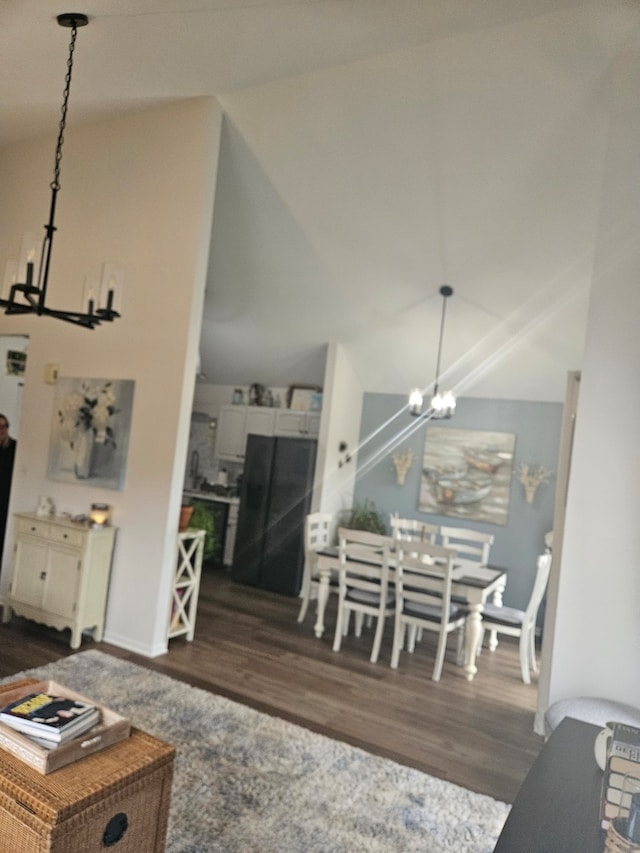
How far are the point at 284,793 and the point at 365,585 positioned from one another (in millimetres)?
1972

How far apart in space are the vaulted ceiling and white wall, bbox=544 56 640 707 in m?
0.26

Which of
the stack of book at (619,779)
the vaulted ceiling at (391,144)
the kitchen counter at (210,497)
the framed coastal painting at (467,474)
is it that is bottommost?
the kitchen counter at (210,497)

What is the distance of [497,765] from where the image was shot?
2850 millimetres

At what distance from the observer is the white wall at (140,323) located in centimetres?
385

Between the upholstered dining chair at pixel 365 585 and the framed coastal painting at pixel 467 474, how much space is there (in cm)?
174

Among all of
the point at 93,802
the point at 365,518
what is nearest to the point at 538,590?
the point at 365,518

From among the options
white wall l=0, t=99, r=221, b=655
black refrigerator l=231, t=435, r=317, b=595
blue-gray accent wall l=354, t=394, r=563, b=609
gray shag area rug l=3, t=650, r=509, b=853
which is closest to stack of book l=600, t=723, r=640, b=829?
gray shag area rug l=3, t=650, r=509, b=853

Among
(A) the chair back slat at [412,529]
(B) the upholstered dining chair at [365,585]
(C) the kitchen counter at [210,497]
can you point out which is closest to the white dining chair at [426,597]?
(B) the upholstered dining chair at [365,585]

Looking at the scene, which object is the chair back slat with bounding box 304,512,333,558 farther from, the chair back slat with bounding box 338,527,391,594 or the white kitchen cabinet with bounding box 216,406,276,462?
the white kitchen cabinet with bounding box 216,406,276,462

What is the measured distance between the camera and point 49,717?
1.67 meters

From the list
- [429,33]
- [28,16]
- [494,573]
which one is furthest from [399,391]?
[28,16]

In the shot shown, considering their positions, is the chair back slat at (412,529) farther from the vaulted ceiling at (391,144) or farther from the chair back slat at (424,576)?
the vaulted ceiling at (391,144)

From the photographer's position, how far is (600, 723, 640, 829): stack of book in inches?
49.6

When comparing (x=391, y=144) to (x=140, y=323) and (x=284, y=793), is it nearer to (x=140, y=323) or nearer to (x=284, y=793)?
(x=140, y=323)
